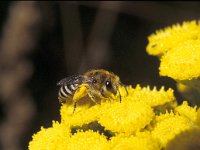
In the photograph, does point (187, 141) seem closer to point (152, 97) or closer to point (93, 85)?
point (152, 97)

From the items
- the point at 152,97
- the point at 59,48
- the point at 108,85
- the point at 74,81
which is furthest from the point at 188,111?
the point at 59,48

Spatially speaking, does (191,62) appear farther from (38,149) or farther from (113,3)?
(113,3)

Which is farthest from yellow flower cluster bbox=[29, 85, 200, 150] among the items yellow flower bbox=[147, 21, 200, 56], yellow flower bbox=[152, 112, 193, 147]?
yellow flower bbox=[147, 21, 200, 56]

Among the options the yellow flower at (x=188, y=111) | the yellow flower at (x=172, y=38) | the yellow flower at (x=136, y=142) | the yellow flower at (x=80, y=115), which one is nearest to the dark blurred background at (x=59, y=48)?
the yellow flower at (x=172, y=38)

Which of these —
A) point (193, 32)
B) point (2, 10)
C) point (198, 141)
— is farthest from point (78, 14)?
point (198, 141)

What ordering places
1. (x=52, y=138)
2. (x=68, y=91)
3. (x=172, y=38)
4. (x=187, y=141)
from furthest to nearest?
(x=172, y=38) → (x=68, y=91) → (x=52, y=138) → (x=187, y=141)

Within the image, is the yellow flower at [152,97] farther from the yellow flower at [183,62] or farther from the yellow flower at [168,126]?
the yellow flower at [168,126]
